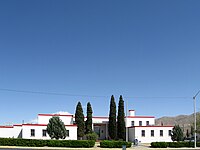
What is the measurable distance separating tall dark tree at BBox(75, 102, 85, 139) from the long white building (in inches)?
52.7

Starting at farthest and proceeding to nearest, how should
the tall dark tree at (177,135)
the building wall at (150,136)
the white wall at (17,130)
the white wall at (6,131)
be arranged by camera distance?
the building wall at (150,136), the tall dark tree at (177,135), the white wall at (6,131), the white wall at (17,130)

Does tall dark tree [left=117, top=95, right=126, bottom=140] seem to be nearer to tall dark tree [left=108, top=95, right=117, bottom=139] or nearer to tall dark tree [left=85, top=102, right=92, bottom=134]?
tall dark tree [left=108, top=95, right=117, bottom=139]

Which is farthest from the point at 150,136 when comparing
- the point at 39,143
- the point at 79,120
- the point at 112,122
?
the point at 39,143

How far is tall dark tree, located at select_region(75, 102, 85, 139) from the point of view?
6275 centimetres

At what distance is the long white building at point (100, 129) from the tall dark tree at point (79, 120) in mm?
1339

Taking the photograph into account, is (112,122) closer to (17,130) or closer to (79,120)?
(79,120)

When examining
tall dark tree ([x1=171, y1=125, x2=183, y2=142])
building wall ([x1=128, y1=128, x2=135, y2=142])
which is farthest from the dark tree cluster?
tall dark tree ([x1=171, y1=125, x2=183, y2=142])

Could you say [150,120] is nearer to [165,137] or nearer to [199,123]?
[165,137]

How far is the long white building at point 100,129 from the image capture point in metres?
55.3

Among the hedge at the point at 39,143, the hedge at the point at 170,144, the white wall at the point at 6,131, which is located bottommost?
the hedge at the point at 170,144

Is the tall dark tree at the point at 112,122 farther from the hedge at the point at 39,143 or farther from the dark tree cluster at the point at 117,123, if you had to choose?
the hedge at the point at 39,143

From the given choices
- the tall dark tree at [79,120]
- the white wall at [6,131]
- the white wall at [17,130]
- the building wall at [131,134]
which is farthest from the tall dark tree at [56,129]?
the building wall at [131,134]

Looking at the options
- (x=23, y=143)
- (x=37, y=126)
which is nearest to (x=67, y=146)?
(x=23, y=143)

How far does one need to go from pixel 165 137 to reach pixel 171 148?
589 inches
